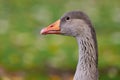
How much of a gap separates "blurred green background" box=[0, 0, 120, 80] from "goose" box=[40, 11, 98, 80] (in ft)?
11.2

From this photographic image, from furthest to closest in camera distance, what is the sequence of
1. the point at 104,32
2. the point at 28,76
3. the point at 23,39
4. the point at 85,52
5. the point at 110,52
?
the point at 104,32 < the point at 23,39 < the point at 110,52 < the point at 28,76 < the point at 85,52

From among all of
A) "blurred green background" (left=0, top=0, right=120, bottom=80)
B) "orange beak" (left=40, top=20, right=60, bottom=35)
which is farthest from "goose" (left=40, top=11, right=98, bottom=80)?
"blurred green background" (left=0, top=0, right=120, bottom=80)

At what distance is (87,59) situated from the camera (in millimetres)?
8164

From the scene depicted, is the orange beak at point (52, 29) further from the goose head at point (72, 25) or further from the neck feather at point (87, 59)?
Result: the neck feather at point (87, 59)

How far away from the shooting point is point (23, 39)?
14.1 metres

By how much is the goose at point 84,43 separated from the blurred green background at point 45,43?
134 inches

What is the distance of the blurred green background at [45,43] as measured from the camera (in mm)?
11977

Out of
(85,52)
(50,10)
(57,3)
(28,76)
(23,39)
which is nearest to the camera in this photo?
(85,52)

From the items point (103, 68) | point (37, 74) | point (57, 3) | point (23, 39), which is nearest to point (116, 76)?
point (103, 68)

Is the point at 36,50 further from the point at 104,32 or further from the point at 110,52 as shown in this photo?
the point at 104,32

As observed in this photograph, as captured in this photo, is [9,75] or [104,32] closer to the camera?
[9,75]

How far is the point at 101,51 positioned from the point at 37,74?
1.70 metres

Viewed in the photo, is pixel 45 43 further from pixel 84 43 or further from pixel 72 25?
pixel 84 43

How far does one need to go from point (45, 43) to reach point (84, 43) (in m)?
5.71
